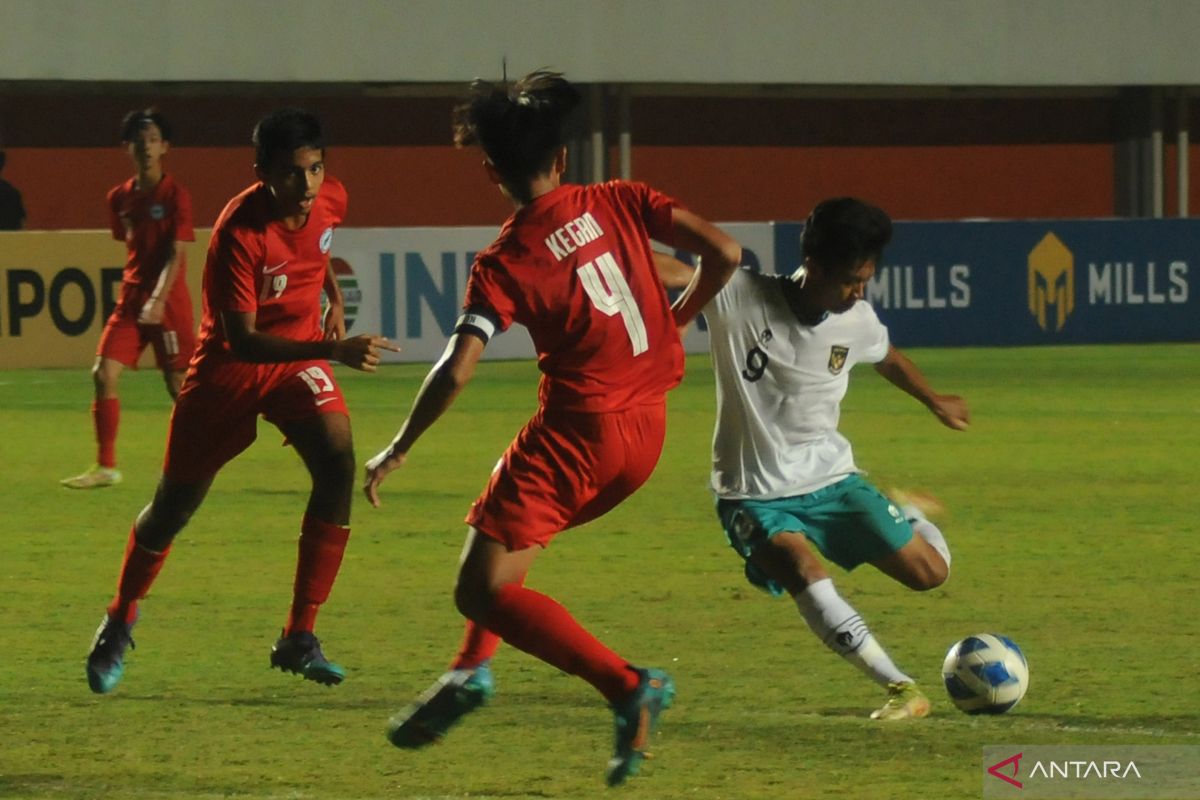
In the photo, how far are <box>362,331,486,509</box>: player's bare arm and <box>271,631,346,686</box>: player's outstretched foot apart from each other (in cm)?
169

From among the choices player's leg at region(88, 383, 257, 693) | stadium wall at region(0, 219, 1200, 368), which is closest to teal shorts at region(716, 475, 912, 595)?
player's leg at region(88, 383, 257, 693)

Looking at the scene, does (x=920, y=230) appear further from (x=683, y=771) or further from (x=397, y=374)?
(x=683, y=771)

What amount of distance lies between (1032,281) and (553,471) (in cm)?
1994

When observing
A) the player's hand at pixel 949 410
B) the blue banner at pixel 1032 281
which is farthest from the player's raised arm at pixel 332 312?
the blue banner at pixel 1032 281

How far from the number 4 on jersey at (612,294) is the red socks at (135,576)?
2258mm

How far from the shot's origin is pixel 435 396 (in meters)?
5.45

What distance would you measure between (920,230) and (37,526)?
1478cm

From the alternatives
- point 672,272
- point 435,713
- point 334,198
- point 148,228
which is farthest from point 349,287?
point 435,713

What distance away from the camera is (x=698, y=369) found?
2231 cm

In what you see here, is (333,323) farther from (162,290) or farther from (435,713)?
(162,290)

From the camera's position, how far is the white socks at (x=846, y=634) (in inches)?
256

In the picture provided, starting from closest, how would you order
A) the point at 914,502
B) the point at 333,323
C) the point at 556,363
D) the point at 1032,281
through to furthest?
the point at 556,363 → the point at 914,502 → the point at 333,323 → the point at 1032,281

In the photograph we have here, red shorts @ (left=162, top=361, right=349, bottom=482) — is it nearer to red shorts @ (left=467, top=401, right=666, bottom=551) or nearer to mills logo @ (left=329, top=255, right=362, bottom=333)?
red shorts @ (left=467, top=401, right=666, bottom=551)

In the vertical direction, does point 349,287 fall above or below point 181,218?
below
